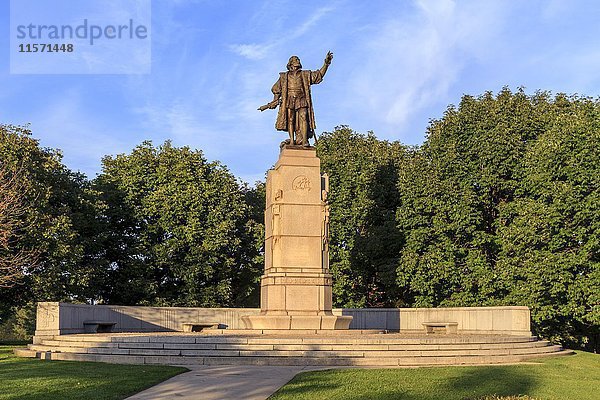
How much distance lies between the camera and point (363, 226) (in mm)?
38656

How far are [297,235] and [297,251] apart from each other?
1.97 feet

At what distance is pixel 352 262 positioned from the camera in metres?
37.8

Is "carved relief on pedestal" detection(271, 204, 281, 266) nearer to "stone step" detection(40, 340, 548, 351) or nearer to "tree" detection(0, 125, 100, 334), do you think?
"stone step" detection(40, 340, 548, 351)

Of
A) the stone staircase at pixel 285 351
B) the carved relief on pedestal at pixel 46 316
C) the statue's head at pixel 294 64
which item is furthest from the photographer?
the statue's head at pixel 294 64

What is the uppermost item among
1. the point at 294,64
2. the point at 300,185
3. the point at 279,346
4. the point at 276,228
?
the point at 294,64

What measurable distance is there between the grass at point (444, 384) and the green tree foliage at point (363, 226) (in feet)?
61.9

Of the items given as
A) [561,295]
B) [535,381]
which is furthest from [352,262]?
[535,381]

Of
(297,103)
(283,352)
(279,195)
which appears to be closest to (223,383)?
(283,352)

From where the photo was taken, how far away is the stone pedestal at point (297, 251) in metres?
24.2

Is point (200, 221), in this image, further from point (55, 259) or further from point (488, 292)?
point (488, 292)

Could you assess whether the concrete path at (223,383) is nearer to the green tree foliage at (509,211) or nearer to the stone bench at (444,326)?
the stone bench at (444,326)

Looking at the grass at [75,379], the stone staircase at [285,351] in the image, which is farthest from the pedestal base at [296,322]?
the grass at [75,379]

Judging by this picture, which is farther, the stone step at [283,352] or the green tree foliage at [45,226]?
the green tree foliage at [45,226]

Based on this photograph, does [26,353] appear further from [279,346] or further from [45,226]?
[45,226]
